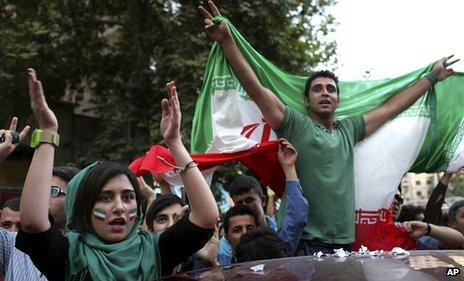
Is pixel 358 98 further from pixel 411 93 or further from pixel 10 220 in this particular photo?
pixel 10 220

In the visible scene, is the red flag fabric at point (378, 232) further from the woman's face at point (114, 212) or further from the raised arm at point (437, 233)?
the woman's face at point (114, 212)

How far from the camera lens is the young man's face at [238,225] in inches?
145

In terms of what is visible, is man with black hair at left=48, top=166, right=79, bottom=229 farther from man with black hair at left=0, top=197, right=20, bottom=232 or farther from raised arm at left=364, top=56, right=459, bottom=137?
raised arm at left=364, top=56, right=459, bottom=137

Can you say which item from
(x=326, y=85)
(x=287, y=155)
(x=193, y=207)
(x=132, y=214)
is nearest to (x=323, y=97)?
(x=326, y=85)

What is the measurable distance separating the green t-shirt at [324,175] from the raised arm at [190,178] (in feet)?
3.86

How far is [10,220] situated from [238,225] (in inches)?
51.7

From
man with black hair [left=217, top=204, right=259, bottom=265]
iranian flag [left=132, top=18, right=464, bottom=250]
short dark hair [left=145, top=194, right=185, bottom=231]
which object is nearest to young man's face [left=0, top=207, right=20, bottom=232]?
short dark hair [left=145, top=194, right=185, bottom=231]

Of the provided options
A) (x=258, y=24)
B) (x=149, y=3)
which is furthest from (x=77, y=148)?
(x=258, y=24)

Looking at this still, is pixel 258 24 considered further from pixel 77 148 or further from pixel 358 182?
pixel 358 182

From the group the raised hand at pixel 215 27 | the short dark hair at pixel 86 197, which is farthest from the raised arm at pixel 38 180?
the raised hand at pixel 215 27

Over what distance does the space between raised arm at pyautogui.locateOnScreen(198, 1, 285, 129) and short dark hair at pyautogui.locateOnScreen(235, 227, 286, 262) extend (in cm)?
72

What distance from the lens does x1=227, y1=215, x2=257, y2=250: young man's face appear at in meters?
3.67

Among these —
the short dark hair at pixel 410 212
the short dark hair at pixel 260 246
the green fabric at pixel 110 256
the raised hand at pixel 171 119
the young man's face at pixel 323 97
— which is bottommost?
the short dark hair at pixel 410 212

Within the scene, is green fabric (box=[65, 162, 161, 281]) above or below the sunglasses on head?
below
